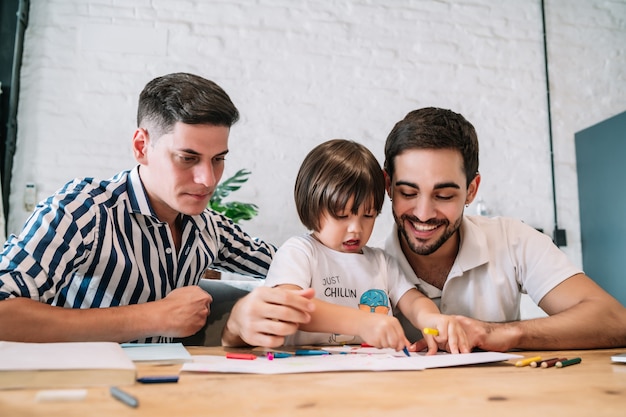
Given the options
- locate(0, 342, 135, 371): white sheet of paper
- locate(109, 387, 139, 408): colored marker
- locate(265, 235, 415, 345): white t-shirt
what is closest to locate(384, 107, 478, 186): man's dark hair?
locate(265, 235, 415, 345): white t-shirt

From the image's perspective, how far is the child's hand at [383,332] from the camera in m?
1.09

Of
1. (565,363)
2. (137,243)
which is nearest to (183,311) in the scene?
(137,243)

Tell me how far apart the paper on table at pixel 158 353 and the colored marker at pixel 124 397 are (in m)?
0.27

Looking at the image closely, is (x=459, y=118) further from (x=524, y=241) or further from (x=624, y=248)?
(x=624, y=248)

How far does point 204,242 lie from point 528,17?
332 cm

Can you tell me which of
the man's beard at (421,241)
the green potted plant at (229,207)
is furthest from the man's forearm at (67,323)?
the green potted plant at (229,207)

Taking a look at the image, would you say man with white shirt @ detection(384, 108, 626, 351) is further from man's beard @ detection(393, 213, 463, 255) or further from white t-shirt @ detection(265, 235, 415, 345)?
white t-shirt @ detection(265, 235, 415, 345)

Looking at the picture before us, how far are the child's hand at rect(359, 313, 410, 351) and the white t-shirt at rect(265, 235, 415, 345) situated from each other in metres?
0.23

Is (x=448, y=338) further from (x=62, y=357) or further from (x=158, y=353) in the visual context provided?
(x=62, y=357)

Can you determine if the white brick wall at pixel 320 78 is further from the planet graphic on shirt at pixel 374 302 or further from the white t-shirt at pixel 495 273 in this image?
the planet graphic on shirt at pixel 374 302

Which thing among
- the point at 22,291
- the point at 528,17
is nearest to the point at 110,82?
the point at 22,291

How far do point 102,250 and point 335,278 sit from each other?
1.97ft

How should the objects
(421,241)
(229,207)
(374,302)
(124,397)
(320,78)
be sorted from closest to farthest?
(124,397), (374,302), (421,241), (229,207), (320,78)

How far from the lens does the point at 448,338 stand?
1.12m
